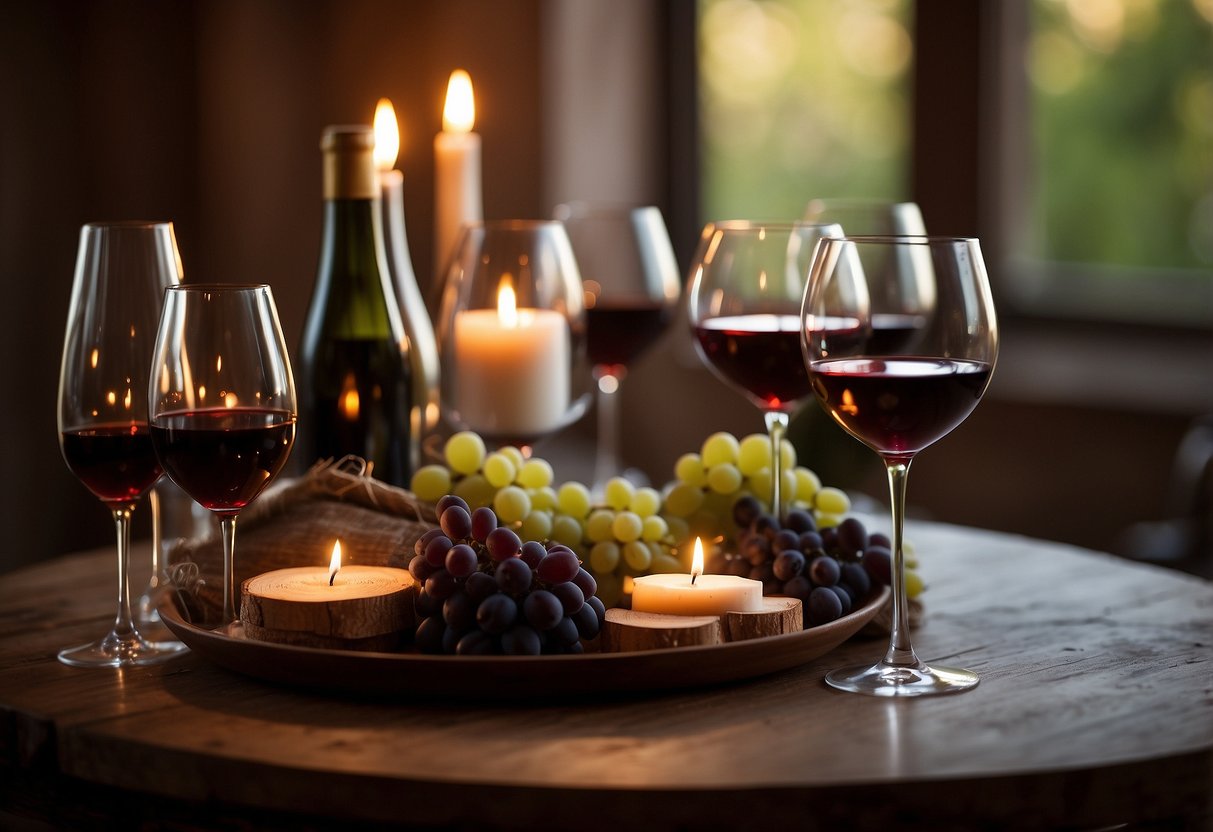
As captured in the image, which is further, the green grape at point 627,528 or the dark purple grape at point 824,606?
the green grape at point 627,528

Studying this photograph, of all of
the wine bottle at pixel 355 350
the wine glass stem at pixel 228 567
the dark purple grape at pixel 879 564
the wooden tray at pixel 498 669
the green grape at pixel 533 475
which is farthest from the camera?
the wine bottle at pixel 355 350

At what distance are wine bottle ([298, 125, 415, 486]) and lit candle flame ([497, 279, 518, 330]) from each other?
0.10 metres

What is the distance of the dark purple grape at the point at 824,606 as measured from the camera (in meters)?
1.05

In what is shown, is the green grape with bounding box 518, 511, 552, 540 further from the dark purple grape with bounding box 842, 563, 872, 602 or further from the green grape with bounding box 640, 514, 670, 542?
the dark purple grape with bounding box 842, 563, 872, 602

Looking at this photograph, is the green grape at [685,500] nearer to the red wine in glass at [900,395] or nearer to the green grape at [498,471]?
the green grape at [498,471]

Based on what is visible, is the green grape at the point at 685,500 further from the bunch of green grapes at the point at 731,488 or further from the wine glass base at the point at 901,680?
the wine glass base at the point at 901,680

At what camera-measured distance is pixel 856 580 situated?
110 cm

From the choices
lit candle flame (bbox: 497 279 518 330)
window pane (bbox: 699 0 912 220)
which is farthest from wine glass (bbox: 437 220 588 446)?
window pane (bbox: 699 0 912 220)

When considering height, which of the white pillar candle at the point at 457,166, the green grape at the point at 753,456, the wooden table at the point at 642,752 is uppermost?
the white pillar candle at the point at 457,166

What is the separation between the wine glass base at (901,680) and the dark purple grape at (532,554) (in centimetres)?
22

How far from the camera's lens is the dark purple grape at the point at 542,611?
0.94 m

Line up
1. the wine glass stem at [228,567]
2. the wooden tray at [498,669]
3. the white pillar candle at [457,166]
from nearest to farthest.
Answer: the wooden tray at [498,669], the wine glass stem at [228,567], the white pillar candle at [457,166]

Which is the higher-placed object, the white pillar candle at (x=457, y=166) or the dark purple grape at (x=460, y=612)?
the white pillar candle at (x=457, y=166)

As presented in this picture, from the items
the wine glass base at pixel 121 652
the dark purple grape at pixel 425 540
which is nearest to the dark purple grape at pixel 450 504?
the dark purple grape at pixel 425 540
